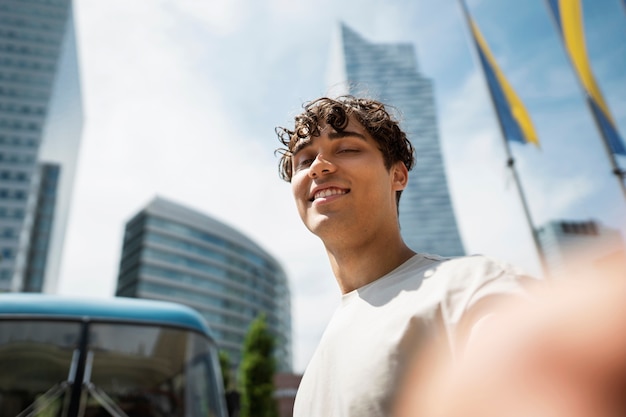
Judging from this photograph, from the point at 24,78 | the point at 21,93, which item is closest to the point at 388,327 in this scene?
the point at 21,93

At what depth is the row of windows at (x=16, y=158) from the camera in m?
72.4

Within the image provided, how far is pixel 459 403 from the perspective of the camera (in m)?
0.58

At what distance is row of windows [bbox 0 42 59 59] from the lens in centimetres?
8044

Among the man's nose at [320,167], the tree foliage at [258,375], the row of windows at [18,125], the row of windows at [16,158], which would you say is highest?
the row of windows at [18,125]

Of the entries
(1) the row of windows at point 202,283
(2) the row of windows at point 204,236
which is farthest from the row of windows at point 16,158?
(1) the row of windows at point 202,283

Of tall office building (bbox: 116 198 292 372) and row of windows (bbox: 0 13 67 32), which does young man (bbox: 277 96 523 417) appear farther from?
row of windows (bbox: 0 13 67 32)

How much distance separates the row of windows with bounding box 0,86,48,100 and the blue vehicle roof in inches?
3743

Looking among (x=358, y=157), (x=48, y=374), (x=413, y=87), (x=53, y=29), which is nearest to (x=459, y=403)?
(x=358, y=157)

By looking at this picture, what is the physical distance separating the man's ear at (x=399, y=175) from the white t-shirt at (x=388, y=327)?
38 cm

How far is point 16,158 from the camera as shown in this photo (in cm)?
7288

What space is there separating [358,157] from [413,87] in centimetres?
14461

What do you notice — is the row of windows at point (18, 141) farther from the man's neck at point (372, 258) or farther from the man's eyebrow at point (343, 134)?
the man's neck at point (372, 258)

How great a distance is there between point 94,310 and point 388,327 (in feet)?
13.0

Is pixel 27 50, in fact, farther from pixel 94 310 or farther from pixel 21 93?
pixel 94 310
